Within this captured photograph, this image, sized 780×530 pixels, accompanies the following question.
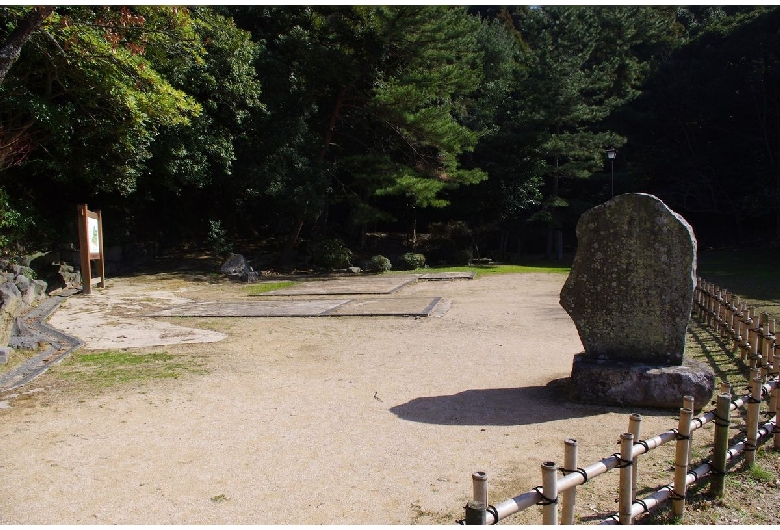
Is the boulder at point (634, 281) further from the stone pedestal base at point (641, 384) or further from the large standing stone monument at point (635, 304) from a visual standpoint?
the stone pedestal base at point (641, 384)

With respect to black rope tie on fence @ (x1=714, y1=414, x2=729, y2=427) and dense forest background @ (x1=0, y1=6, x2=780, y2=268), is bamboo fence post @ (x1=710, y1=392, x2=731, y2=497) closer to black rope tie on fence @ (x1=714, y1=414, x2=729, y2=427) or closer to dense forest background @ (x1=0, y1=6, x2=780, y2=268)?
black rope tie on fence @ (x1=714, y1=414, x2=729, y2=427)

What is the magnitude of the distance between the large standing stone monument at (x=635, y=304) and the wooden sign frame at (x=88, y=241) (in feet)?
34.3

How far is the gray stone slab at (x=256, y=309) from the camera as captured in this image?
10094mm

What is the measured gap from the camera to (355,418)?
15.3 feet

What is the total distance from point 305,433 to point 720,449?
2665 mm

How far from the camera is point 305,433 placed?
14.1 ft

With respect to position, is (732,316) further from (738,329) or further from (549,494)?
(549,494)

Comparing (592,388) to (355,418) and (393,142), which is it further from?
(393,142)

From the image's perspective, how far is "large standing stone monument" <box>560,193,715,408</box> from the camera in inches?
186

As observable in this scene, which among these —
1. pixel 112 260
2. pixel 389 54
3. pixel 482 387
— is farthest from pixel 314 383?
pixel 389 54

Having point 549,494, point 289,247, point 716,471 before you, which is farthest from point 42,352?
point 289,247

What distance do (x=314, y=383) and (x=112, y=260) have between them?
529 inches

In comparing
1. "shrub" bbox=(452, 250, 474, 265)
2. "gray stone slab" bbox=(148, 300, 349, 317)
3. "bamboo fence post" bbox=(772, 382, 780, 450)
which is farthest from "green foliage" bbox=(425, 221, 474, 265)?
"bamboo fence post" bbox=(772, 382, 780, 450)

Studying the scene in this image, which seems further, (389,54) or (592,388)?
(389,54)
